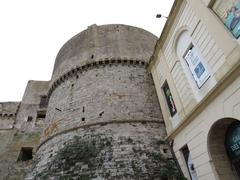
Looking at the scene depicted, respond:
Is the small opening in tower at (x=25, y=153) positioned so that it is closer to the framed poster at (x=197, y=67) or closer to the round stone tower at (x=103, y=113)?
the round stone tower at (x=103, y=113)

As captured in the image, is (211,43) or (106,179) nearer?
(211,43)

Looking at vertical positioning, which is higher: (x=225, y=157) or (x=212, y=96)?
(x=212, y=96)

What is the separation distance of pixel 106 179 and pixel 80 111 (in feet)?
12.0

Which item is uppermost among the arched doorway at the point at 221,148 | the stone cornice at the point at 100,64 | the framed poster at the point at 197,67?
the stone cornice at the point at 100,64

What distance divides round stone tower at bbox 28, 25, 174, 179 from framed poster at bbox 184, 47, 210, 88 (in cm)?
324

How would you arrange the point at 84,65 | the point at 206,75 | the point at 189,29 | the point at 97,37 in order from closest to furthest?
the point at 206,75, the point at 189,29, the point at 84,65, the point at 97,37

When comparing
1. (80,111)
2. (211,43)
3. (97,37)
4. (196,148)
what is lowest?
(196,148)

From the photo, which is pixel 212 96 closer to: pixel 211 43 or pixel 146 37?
pixel 211 43

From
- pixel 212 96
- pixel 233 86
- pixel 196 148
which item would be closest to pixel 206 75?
pixel 212 96

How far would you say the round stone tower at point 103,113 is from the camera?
309 inches

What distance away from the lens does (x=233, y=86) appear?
5.01 m

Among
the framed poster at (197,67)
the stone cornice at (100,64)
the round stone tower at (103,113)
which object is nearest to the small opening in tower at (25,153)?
the round stone tower at (103,113)

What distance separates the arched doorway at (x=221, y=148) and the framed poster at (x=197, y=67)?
4.58 feet

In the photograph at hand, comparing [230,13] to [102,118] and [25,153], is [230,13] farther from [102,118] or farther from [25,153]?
[25,153]
